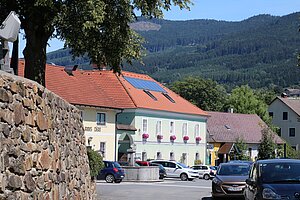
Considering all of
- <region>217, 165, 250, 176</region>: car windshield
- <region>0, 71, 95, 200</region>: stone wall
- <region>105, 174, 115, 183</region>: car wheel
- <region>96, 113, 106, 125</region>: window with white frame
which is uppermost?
<region>96, 113, 106, 125</region>: window with white frame

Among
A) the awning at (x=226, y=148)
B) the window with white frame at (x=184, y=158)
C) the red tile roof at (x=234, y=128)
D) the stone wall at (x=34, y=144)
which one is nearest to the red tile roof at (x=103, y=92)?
the window with white frame at (x=184, y=158)

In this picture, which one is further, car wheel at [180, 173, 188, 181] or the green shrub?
car wheel at [180, 173, 188, 181]

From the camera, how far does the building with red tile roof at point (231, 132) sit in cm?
7875

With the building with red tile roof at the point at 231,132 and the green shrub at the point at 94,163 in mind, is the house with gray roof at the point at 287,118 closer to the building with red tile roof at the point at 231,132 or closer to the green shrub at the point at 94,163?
the building with red tile roof at the point at 231,132

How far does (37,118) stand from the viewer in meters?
10.3

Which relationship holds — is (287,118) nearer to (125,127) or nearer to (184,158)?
(184,158)

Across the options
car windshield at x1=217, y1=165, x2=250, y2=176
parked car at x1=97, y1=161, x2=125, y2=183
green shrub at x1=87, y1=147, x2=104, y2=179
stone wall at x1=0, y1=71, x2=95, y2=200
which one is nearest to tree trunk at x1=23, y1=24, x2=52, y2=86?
green shrub at x1=87, y1=147, x2=104, y2=179

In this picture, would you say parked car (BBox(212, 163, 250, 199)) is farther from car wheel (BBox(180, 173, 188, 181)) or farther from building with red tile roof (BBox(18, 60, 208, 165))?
car wheel (BBox(180, 173, 188, 181))

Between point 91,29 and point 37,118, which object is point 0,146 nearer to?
point 37,118

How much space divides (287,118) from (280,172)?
303 feet

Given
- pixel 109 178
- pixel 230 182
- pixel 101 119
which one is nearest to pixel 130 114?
pixel 101 119

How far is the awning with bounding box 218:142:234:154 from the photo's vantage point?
77312 mm

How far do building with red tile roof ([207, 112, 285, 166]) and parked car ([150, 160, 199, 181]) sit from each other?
22804 millimetres

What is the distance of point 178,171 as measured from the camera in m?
53.9
